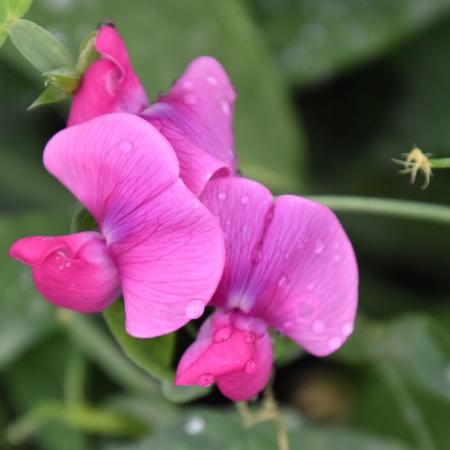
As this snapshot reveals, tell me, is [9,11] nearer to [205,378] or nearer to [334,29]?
[205,378]

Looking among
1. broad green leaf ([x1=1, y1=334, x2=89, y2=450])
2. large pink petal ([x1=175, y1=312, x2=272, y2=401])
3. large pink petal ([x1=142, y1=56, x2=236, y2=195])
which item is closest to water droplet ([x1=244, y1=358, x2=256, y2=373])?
large pink petal ([x1=175, y1=312, x2=272, y2=401])

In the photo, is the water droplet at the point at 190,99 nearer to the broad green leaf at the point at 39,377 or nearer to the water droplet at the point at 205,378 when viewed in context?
the water droplet at the point at 205,378

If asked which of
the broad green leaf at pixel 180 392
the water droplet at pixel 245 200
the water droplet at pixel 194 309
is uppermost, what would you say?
the water droplet at pixel 245 200

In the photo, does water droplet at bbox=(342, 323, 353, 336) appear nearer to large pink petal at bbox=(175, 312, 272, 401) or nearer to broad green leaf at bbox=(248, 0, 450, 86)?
→ large pink petal at bbox=(175, 312, 272, 401)

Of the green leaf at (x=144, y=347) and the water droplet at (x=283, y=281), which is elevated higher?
the water droplet at (x=283, y=281)

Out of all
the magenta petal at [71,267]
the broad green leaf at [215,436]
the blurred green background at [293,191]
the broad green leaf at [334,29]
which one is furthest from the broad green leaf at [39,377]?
the magenta petal at [71,267]

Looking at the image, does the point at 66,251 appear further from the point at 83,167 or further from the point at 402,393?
the point at 402,393

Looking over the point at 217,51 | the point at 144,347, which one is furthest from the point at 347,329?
the point at 217,51
